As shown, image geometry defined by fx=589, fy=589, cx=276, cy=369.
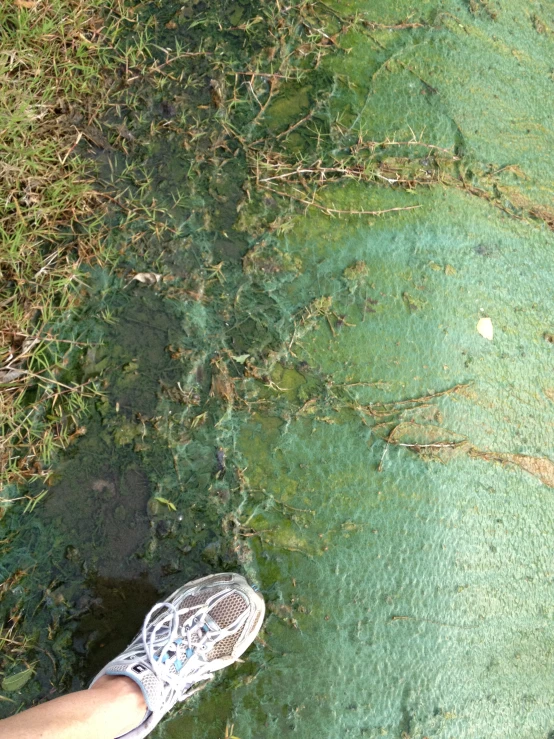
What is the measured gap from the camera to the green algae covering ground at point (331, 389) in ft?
6.12

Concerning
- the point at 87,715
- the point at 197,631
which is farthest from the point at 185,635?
the point at 87,715

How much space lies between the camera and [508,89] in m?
2.21

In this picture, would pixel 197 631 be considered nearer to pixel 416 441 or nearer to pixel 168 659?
pixel 168 659

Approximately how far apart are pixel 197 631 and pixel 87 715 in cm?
39

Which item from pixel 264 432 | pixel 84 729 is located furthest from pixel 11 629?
pixel 264 432

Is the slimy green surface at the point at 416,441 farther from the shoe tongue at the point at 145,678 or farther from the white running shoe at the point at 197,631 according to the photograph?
the shoe tongue at the point at 145,678

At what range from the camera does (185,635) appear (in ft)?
5.79

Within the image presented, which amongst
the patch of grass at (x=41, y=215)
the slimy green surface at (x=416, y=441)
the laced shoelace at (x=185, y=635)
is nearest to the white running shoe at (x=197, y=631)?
the laced shoelace at (x=185, y=635)

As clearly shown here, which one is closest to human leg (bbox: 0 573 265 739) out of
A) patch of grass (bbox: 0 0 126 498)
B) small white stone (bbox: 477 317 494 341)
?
patch of grass (bbox: 0 0 126 498)

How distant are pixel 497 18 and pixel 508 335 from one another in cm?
122

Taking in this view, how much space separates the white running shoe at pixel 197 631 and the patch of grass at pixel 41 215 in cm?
60

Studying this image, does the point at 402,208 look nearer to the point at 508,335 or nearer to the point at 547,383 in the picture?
the point at 508,335

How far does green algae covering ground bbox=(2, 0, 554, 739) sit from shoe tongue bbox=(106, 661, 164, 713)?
202mm

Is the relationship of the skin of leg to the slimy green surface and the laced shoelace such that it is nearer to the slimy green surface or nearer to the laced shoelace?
the laced shoelace
